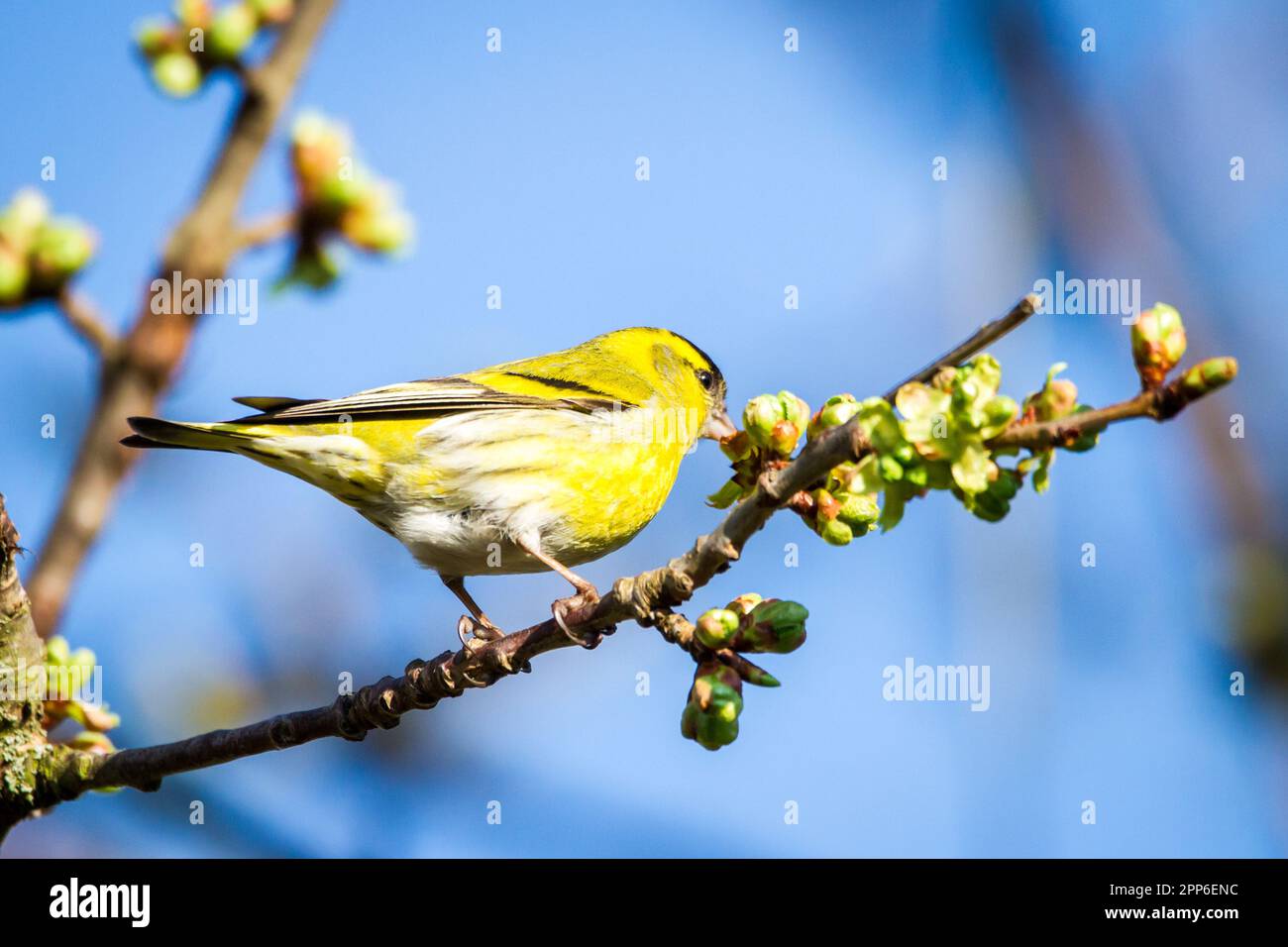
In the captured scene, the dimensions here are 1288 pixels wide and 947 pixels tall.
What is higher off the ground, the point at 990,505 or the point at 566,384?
the point at 566,384

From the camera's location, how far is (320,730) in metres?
3.00

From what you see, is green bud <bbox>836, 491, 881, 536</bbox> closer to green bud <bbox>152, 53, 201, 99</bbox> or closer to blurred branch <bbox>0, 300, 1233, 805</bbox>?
blurred branch <bbox>0, 300, 1233, 805</bbox>

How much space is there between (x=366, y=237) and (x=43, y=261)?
0.83 m

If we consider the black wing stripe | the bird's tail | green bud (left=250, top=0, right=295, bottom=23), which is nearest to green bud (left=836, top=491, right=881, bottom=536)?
green bud (left=250, top=0, right=295, bottom=23)

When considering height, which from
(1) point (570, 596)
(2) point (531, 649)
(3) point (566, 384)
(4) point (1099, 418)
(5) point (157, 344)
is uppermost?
(3) point (566, 384)

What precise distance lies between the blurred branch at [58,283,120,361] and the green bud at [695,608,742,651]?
1.31 meters

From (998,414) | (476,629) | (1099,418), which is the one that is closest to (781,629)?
(998,414)

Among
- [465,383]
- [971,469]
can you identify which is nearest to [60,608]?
[971,469]

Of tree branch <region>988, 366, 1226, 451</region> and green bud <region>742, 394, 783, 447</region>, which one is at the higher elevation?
green bud <region>742, 394, 783, 447</region>

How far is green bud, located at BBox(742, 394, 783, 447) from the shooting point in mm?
2516

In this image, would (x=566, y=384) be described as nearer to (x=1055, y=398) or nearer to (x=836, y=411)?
(x=836, y=411)

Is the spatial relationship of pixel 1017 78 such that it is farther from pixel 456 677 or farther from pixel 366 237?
pixel 456 677

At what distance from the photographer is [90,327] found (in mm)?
2520

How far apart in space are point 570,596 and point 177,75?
1895 mm
